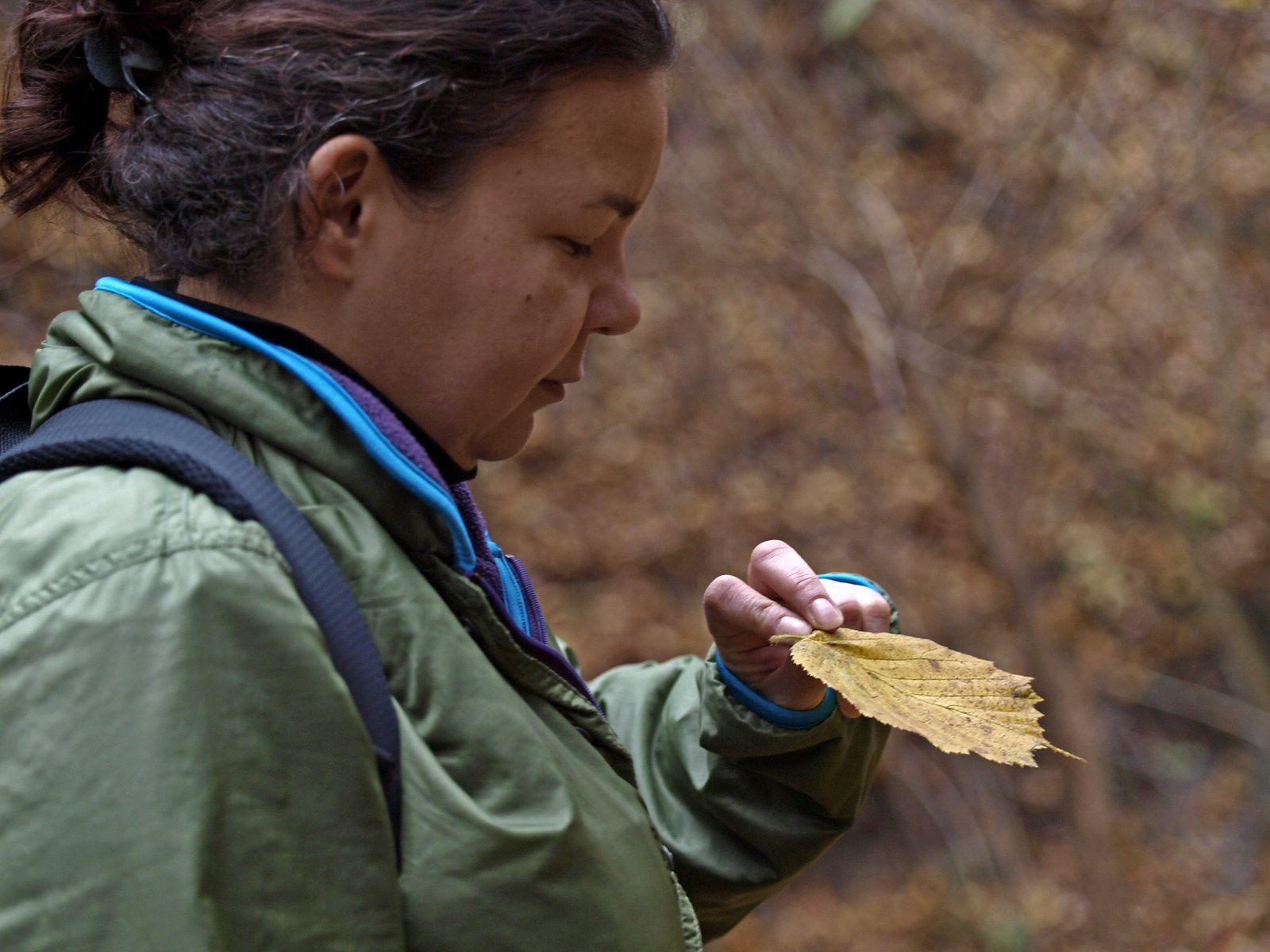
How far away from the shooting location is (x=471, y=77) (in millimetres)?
1186

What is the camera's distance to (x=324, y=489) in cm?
110

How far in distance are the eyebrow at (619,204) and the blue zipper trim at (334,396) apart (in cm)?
32

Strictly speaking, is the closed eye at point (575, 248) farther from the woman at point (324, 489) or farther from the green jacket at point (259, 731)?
the green jacket at point (259, 731)

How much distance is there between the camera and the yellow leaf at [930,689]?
117 cm

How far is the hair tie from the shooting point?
1242 mm

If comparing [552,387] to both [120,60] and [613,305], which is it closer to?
[613,305]

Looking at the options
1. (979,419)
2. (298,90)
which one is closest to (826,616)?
(298,90)

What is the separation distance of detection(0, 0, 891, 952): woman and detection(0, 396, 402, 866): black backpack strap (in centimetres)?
2

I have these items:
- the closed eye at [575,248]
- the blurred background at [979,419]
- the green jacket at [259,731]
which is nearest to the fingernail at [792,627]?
the green jacket at [259,731]

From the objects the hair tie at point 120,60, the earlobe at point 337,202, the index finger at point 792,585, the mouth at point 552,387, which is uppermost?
the hair tie at point 120,60

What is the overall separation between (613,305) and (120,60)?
57cm

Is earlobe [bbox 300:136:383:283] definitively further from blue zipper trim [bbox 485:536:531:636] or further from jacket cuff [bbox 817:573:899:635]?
jacket cuff [bbox 817:573:899:635]

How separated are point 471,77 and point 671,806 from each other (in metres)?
0.99

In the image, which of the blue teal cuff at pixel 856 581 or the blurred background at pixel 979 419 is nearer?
the blue teal cuff at pixel 856 581
